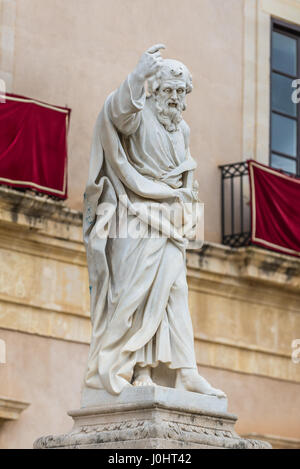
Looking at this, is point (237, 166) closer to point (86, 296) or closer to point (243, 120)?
point (243, 120)

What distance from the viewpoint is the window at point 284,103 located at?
56.3ft

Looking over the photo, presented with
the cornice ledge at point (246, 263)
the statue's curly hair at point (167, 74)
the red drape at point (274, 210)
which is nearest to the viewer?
the statue's curly hair at point (167, 74)

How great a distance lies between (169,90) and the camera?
7953 millimetres

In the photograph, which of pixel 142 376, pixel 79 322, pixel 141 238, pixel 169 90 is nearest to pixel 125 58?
pixel 79 322

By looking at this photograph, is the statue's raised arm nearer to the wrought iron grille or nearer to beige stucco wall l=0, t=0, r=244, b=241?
beige stucco wall l=0, t=0, r=244, b=241

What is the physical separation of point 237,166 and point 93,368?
9252mm

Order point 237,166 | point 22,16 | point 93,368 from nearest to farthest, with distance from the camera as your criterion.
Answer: point 93,368
point 22,16
point 237,166

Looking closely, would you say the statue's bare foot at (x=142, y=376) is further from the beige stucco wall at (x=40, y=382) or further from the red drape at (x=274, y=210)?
the red drape at (x=274, y=210)

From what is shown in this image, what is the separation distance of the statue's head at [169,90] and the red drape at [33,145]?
18.9 feet

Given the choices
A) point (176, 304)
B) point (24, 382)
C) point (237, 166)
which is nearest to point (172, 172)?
point (176, 304)

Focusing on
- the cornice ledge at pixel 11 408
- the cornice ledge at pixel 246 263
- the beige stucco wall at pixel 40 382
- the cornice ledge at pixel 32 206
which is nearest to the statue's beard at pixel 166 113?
the cornice ledge at pixel 32 206

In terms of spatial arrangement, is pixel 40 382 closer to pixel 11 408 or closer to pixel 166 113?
pixel 11 408

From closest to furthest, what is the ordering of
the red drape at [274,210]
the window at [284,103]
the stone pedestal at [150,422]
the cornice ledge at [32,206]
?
the stone pedestal at [150,422] < the cornice ledge at [32,206] < the red drape at [274,210] < the window at [284,103]

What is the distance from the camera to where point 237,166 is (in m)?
16.5
